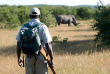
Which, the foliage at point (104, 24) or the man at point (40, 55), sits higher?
the man at point (40, 55)

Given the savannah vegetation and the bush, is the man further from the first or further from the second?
the bush

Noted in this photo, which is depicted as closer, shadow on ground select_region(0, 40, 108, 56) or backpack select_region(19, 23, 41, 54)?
backpack select_region(19, 23, 41, 54)

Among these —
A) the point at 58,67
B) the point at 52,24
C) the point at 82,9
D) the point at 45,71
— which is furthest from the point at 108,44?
the point at 82,9

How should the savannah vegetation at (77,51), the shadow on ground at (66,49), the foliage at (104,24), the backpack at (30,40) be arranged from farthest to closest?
the foliage at (104,24) → the shadow on ground at (66,49) → the savannah vegetation at (77,51) → the backpack at (30,40)

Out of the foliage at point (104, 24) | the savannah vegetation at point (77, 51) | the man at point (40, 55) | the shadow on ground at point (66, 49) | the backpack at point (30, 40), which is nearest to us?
the backpack at point (30, 40)

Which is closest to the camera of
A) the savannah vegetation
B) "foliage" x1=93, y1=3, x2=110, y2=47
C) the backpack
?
the backpack

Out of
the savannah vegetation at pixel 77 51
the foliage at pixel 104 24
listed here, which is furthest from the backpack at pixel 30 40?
the foliage at pixel 104 24

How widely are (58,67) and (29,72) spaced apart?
2.58 metres

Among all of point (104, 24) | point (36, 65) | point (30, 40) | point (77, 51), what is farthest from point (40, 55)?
point (104, 24)

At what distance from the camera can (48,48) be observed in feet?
14.0

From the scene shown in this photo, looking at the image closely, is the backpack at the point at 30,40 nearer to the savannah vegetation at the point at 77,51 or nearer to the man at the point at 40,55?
the man at the point at 40,55

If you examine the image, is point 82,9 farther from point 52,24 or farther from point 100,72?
point 100,72

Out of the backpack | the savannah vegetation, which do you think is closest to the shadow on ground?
the savannah vegetation

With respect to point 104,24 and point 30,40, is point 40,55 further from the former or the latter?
point 104,24
